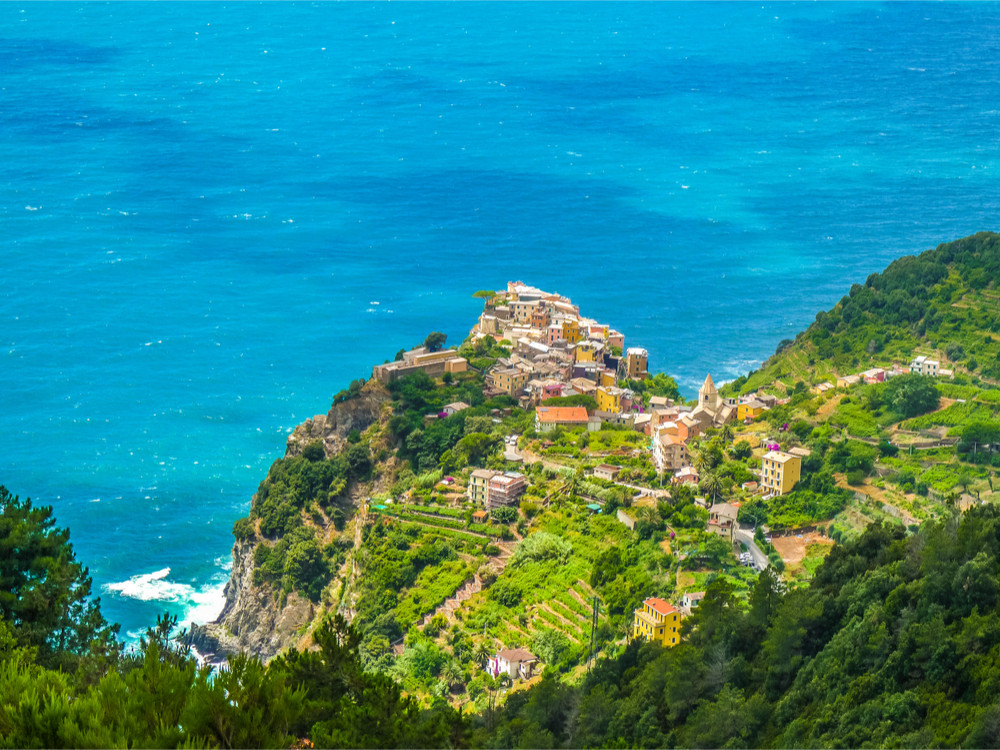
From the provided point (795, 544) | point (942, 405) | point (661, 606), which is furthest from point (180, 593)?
point (942, 405)

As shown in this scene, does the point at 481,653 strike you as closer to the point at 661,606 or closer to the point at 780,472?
the point at 661,606

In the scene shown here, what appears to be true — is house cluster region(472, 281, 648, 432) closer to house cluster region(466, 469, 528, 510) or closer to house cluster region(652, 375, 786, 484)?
house cluster region(652, 375, 786, 484)

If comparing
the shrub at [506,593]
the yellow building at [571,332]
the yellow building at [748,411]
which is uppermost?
the yellow building at [571,332]

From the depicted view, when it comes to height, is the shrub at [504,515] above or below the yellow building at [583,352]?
below

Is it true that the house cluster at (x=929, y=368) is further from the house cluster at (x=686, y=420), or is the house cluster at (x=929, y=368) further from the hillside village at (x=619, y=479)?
the house cluster at (x=686, y=420)

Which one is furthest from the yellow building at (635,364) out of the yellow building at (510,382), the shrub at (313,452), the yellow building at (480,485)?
the shrub at (313,452)

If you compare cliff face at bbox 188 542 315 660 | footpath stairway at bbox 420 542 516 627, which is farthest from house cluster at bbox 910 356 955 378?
cliff face at bbox 188 542 315 660

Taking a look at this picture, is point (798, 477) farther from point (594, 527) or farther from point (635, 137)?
point (635, 137)

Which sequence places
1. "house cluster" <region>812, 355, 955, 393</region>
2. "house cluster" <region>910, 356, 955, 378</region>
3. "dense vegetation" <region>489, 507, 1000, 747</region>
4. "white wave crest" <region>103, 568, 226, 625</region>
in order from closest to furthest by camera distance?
"dense vegetation" <region>489, 507, 1000, 747</region>
"white wave crest" <region>103, 568, 226, 625</region>
"house cluster" <region>910, 356, 955, 378</region>
"house cluster" <region>812, 355, 955, 393</region>
